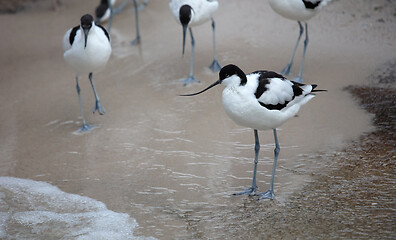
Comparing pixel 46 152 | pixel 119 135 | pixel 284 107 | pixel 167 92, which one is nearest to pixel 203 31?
pixel 167 92

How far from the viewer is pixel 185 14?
6168 millimetres

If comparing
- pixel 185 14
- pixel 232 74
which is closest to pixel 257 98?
pixel 232 74

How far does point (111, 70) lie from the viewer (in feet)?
22.8

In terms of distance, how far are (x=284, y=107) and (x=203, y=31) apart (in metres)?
4.10

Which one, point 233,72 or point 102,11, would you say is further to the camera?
point 102,11

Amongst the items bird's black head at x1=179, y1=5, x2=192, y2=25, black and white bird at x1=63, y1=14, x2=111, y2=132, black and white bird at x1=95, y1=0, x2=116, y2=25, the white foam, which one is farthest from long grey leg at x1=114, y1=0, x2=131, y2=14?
the white foam

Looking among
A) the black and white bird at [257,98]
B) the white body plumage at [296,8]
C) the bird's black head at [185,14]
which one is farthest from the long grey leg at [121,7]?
the black and white bird at [257,98]

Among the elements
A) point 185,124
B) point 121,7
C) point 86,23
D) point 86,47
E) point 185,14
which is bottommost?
point 185,124

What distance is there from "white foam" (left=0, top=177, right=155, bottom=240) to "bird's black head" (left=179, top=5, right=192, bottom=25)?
266 centimetres

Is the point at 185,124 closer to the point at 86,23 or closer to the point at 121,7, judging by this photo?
the point at 86,23

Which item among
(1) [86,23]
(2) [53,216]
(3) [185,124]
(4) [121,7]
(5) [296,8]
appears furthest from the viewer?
(4) [121,7]

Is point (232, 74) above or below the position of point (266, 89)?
above

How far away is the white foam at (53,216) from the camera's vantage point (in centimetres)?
390

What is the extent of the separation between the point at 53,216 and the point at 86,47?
1926mm
